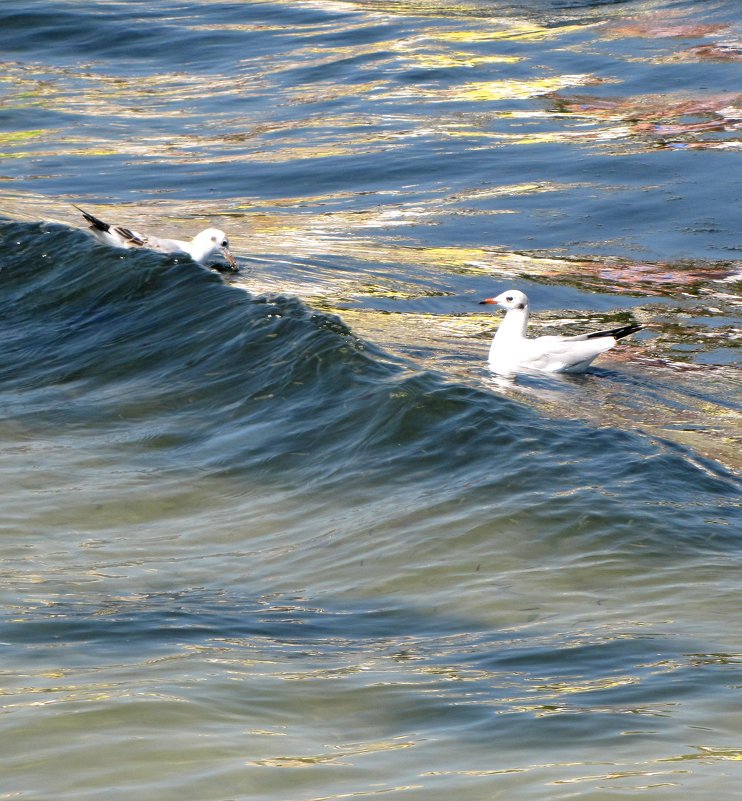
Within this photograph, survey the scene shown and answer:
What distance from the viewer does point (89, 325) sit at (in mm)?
10406

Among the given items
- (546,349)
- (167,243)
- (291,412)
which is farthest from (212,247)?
(291,412)

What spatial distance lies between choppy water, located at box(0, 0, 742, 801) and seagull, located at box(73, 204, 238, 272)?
0.20 m

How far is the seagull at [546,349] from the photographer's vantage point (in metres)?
9.22

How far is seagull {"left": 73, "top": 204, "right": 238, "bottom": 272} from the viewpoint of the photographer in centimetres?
1159

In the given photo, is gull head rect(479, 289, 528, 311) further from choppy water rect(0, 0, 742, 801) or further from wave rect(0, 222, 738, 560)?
wave rect(0, 222, 738, 560)

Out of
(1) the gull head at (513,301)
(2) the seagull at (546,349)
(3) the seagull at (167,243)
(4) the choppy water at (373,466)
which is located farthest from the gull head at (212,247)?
(2) the seagull at (546,349)

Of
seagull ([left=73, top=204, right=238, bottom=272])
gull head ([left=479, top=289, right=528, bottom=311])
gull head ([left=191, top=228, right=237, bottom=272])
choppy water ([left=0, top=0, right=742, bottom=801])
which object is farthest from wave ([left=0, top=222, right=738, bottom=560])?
gull head ([left=479, top=289, right=528, bottom=311])

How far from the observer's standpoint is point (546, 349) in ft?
31.0

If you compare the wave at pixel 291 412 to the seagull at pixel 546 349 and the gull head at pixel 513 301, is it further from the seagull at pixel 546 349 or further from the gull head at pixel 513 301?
the gull head at pixel 513 301

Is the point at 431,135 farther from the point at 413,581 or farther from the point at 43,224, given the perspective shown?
the point at 413,581

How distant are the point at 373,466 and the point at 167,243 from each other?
5.05 m

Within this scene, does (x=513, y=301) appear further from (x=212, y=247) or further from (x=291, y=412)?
(x=212, y=247)

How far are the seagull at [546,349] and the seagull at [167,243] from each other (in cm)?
299

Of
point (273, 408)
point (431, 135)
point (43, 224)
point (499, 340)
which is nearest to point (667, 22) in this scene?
point (431, 135)
